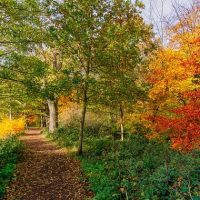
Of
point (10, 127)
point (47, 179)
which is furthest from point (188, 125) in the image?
point (10, 127)

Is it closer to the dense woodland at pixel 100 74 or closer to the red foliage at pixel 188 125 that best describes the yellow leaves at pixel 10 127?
the dense woodland at pixel 100 74

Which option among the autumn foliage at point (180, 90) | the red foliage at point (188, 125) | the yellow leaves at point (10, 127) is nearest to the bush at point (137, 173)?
the red foliage at point (188, 125)

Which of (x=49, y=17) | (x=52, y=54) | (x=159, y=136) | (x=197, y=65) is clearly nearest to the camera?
(x=49, y=17)

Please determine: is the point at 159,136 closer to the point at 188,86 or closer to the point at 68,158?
the point at 188,86

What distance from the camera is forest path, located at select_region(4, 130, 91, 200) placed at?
10.6 metres

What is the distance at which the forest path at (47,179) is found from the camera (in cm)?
1065

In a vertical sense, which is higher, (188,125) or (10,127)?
(10,127)

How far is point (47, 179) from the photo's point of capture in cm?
1249

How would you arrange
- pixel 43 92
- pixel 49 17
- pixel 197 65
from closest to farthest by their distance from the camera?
1. pixel 43 92
2. pixel 49 17
3. pixel 197 65

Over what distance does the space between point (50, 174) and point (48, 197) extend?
2814 mm

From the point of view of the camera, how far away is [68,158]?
53.3 feet

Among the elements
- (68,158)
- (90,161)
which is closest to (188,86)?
(90,161)

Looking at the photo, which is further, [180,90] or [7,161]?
[180,90]

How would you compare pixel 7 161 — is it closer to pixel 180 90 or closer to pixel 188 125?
pixel 188 125
